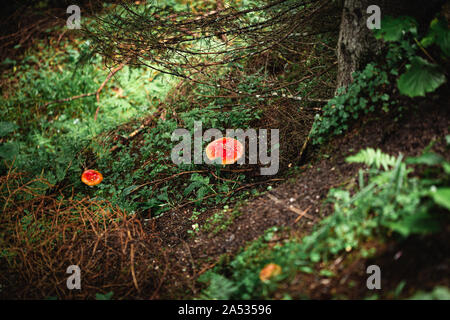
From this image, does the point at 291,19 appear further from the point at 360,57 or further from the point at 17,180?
the point at 17,180

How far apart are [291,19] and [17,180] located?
4.09m

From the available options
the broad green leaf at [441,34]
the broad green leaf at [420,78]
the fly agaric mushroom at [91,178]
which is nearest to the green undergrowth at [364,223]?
the broad green leaf at [420,78]

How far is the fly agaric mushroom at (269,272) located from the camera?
210cm

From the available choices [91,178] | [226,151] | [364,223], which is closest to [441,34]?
[364,223]

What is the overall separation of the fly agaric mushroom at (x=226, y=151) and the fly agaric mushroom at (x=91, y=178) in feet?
5.58

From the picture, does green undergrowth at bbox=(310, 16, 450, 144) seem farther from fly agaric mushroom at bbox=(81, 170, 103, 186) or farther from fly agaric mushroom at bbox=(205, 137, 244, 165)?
fly agaric mushroom at bbox=(81, 170, 103, 186)

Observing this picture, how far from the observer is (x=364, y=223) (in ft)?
6.43

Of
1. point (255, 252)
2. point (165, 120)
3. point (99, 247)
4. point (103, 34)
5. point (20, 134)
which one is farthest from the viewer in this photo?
point (20, 134)

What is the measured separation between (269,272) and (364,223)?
717 mm

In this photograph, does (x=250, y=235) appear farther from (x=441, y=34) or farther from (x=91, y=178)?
(x=91, y=178)

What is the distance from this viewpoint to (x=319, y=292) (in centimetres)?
191

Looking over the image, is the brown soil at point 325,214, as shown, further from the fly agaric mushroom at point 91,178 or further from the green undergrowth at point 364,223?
the fly agaric mushroom at point 91,178
